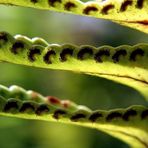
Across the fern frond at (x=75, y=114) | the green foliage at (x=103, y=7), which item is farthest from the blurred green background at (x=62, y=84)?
the green foliage at (x=103, y=7)

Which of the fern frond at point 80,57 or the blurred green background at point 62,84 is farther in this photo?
the blurred green background at point 62,84

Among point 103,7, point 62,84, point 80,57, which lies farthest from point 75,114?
point 62,84

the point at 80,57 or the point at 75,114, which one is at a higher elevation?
the point at 80,57

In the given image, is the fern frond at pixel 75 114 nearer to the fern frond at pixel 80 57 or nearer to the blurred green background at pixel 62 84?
the fern frond at pixel 80 57

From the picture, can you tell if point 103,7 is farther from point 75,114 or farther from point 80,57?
point 75,114

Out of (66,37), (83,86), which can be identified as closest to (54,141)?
(83,86)

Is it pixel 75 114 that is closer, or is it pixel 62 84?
pixel 75 114

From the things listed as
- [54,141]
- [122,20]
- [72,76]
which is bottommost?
[54,141]

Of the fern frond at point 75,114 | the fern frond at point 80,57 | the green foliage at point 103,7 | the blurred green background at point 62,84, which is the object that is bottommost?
the blurred green background at point 62,84

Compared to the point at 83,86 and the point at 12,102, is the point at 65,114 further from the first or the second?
the point at 83,86
